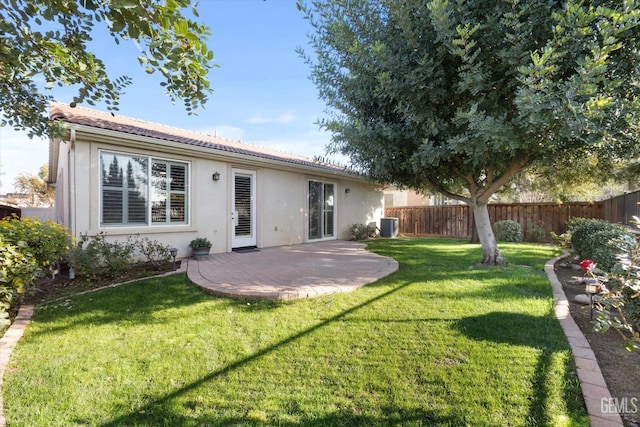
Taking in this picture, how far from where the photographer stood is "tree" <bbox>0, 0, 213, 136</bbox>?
250cm

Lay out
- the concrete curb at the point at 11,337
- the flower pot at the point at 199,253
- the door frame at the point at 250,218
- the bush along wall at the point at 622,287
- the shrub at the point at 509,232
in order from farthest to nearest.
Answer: the shrub at the point at 509,232, the door frame at the point at 250,218, the flower pot at the point at 199,253, the concrete curb at the point at 11,337, the bush along wall at the point at 622,287

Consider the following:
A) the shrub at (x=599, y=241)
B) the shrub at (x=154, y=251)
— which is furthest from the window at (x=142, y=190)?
the shrub at (x=599, y=241)

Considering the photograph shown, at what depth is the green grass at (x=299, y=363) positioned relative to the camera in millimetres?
2375

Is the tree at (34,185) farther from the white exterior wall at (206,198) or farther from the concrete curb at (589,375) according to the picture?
the concrete curb at (589,375)

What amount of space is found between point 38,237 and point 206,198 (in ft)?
13.5

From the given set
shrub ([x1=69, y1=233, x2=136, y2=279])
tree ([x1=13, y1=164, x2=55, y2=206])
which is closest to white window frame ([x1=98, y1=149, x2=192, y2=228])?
shrub ([x1=69, y1=233, x2=136, y2=279])

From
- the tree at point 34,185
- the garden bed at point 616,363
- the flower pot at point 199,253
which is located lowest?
the garden bed at point 616,363

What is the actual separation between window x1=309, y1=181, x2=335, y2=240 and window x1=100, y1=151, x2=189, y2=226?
16.8 ft

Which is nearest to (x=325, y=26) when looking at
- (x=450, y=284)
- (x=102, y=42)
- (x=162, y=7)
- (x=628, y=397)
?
(x=102, y=42)

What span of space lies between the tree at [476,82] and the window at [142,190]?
445 cm

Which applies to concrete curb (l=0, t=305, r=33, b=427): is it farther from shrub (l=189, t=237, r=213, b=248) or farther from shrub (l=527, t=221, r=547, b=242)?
shrub (l=527, t=221, r=547, b=242)

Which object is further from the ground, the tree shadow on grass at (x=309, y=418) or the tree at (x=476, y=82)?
the tree at (x=476, y=82)

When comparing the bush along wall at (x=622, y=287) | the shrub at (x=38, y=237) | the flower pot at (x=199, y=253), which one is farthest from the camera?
the flower pot at (x=199, y=253)

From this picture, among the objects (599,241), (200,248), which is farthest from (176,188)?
(599,241)
